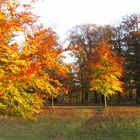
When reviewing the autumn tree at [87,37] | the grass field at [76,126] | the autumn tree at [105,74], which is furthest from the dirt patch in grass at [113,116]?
the autumn tree at [87,37]

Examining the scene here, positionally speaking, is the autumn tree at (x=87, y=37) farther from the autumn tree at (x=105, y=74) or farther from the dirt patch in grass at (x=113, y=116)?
the dirt patch in grass at (x=113, y=116)

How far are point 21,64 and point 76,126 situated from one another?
2502 cm

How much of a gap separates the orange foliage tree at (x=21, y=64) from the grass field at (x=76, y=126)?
46.6 feet

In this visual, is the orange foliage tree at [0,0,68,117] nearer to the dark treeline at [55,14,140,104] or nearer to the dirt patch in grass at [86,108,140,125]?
the dirt patch in grass at [86,108,140,125]

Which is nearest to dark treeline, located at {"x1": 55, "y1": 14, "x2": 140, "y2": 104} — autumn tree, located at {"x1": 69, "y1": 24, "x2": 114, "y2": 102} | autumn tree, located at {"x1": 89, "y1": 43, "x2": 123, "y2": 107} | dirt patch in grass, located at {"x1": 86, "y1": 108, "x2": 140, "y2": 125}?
autumn tree, located at {"x1": 69, "y1": 24, "x2": 114, "y2": 102}

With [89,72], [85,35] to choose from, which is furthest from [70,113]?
[85,35]

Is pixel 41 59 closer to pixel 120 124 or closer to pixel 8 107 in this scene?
pixel 8 107

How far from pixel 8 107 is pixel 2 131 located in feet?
63.7

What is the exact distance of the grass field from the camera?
33.3 meters

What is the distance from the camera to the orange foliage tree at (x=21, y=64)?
15.0 metres

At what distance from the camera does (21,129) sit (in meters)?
37.3

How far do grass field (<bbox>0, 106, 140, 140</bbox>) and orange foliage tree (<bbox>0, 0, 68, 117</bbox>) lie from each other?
14209 mm

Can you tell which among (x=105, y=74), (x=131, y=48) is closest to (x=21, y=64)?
(x=105, y=74)

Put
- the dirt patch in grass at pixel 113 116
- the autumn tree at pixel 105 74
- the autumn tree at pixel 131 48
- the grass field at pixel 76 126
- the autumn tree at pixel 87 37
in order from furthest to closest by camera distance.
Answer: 1. the autumn tree at pixel 87 37
2. the autumn tree at pixel 131 48
3. the autumn tree at pixel 105 74
4. the dirt patch in grass at pixel 113 116
5. the grass field at pixel 76 126
